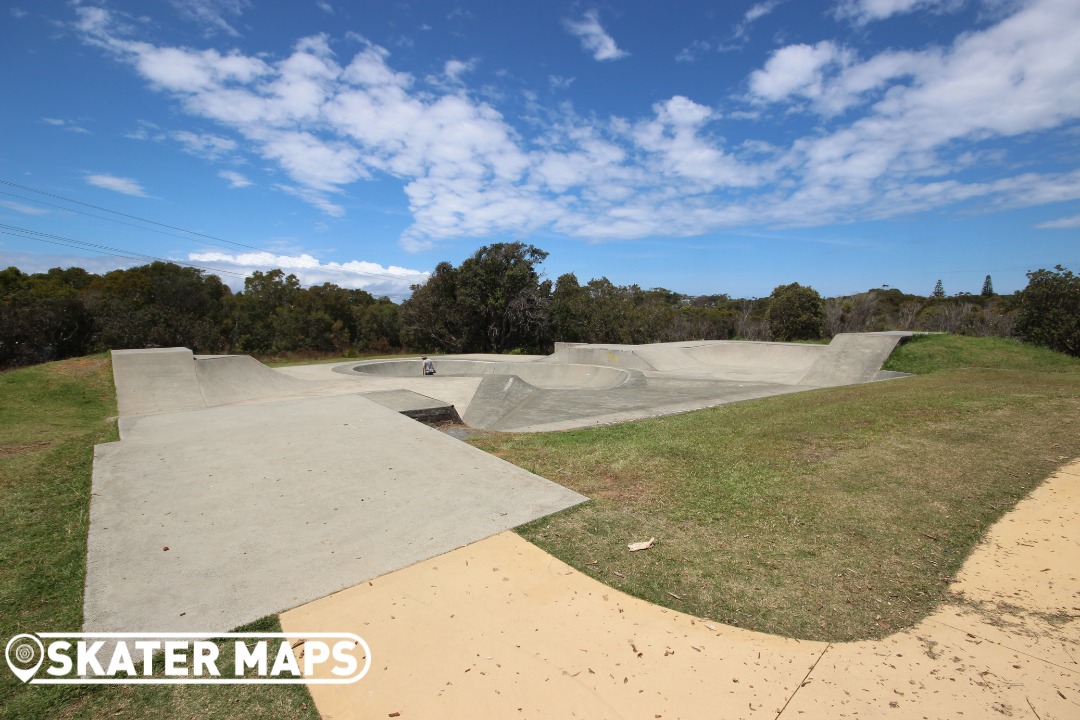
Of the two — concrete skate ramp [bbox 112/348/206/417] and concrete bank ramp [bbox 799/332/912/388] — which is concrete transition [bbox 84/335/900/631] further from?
concrete bank ramp [bbox 799/332/912/388]

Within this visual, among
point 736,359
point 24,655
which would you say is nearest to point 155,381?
point 24,655

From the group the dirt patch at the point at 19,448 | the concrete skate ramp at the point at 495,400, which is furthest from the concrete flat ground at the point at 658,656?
the dirt patch at the point at 19,448

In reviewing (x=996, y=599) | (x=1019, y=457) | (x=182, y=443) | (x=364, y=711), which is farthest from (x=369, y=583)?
(x=1019, y=457)

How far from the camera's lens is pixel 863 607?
108 inches

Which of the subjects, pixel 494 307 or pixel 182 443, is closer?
pixel 182 443

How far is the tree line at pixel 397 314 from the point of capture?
2483cm

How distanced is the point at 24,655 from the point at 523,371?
17063 millimetres

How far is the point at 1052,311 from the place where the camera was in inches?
651

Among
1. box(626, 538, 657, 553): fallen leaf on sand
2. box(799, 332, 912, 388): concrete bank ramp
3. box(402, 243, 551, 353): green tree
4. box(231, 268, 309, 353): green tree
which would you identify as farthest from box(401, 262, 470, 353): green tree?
box(626, 538, 657, 553): fallen leaf on sand

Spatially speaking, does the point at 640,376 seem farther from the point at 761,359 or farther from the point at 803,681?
the point at 803,681

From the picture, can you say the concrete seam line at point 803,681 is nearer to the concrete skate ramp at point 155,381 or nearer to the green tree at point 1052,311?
the concrete skate ramp at point 155,381

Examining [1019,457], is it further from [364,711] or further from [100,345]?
[100,345]

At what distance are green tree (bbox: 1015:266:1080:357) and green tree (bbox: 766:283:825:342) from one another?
56.2 feet

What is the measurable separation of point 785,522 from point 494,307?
2943 centimetres
